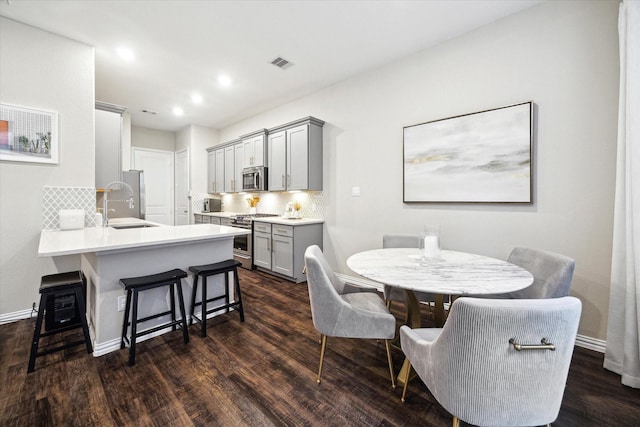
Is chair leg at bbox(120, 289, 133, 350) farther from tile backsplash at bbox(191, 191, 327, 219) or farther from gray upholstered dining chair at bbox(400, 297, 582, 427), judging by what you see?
tile backsplash at bbox(191, 191, 327, 219)

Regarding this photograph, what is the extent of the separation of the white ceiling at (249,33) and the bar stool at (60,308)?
2442mm

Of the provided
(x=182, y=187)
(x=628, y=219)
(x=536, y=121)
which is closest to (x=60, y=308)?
(x=628, y=219)

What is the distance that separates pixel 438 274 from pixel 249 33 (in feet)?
9.72

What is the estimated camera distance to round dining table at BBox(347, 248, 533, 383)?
56.6 inches

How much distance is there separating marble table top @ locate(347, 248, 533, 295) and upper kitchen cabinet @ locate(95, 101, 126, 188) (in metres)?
3.41

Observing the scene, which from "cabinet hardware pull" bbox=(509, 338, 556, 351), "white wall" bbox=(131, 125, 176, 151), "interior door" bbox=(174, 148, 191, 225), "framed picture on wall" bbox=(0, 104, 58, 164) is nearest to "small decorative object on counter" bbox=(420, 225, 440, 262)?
"cabinet hardware pull" bbox=(509, 338, 556, 351)

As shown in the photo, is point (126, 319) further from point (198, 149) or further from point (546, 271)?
point (198, 149)

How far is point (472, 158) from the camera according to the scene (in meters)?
2.76

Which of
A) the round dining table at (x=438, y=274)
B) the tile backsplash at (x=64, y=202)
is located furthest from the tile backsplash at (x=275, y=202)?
the tile backsplash at (x=64, y=202)

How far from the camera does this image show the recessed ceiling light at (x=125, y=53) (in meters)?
3.19

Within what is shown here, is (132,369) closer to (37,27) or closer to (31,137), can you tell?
(31,137)

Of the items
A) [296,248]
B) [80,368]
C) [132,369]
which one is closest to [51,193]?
[80,368]

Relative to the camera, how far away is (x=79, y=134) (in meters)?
3.01

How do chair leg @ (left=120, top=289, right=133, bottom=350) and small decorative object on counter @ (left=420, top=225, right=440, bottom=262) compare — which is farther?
chair leg @ (left=120, top=289, right=133, bottom=350)
